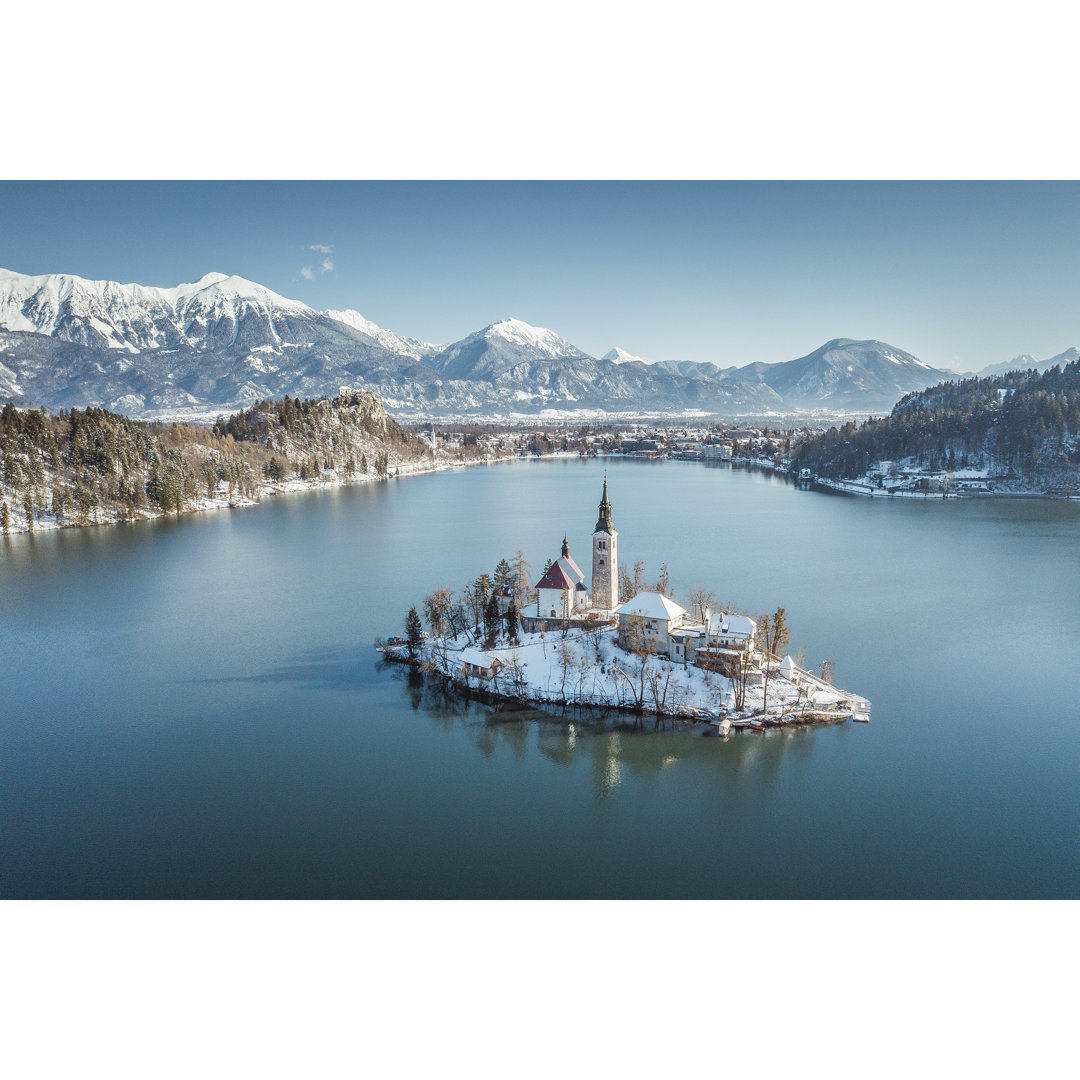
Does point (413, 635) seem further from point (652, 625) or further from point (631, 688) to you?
point (652, 625)

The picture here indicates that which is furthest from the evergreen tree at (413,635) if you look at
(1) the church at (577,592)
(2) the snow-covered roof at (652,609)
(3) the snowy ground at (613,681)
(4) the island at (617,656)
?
(2) the snow-covered roof at (652,609)

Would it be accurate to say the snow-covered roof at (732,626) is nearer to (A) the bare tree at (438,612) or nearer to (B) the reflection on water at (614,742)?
(B) the reflection on water at (614,742)

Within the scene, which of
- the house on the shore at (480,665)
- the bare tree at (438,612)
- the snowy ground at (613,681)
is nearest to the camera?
the snowy ground at (613,681)

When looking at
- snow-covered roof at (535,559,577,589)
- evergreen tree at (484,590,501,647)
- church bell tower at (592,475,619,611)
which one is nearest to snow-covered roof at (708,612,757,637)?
church bell tower at (592,475,619,611)

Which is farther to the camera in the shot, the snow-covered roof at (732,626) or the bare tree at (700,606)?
the bare tree at (700,606)

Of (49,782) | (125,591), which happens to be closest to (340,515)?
(125,591)

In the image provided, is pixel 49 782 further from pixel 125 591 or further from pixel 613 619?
pixel 125 591

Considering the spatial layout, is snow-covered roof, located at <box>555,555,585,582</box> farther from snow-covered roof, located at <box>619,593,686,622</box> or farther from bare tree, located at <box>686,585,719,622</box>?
bare tree, located at <box>686,585,719,622</box>

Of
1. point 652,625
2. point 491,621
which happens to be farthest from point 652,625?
point 491,621
